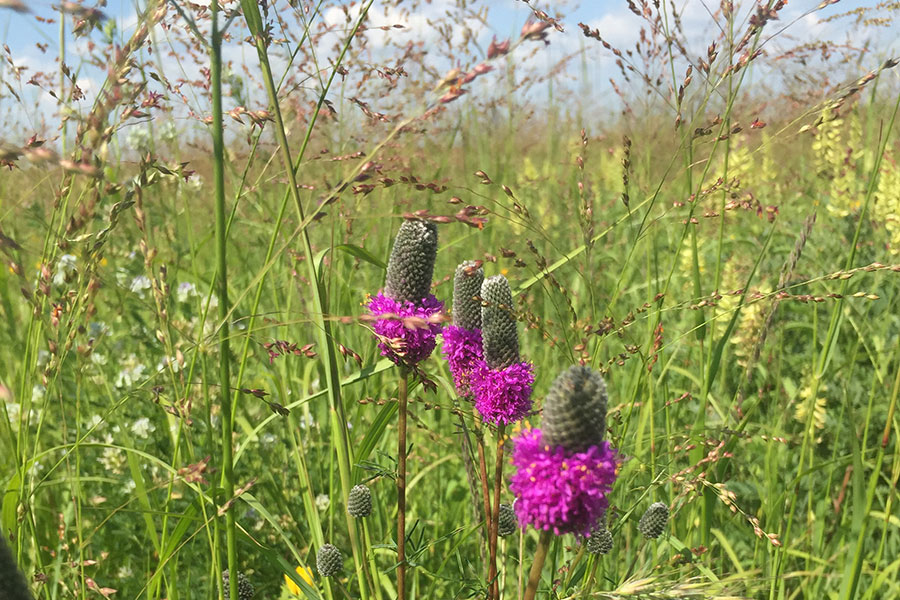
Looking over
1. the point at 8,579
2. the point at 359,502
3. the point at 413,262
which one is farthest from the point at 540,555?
the point at 8,579

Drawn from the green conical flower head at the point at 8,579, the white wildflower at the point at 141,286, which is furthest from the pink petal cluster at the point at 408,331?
the white wildflower at the point at 141,286

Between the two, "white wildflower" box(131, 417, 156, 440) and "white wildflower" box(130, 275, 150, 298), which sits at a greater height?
"white wildflower" box(130, 275, 150, 298)

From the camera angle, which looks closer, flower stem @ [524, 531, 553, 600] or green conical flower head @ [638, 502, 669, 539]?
flower stem @ [524, 531, 553, 600]

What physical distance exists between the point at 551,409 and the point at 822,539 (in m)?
1.76

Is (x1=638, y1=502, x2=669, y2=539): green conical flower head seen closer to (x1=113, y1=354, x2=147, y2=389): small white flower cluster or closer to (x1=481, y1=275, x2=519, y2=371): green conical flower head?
(x1=481, y1=275, x2=519, y2=371): green conical flower head

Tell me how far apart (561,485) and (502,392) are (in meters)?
0.38

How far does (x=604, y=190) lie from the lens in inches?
309

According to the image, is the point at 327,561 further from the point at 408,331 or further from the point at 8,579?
the point at 8,579

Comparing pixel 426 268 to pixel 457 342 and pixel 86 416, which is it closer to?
pixel 457 342

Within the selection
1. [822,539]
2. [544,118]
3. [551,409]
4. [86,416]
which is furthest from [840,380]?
[544,118]

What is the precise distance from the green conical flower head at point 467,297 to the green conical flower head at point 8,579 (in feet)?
3.11

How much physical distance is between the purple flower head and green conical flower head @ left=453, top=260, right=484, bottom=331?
14 cm

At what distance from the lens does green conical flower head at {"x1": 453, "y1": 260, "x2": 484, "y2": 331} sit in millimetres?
1457

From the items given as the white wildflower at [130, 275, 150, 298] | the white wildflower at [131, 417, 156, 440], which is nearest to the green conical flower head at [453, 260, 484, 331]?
the white wildflower at [131, 417, 156, 440]
